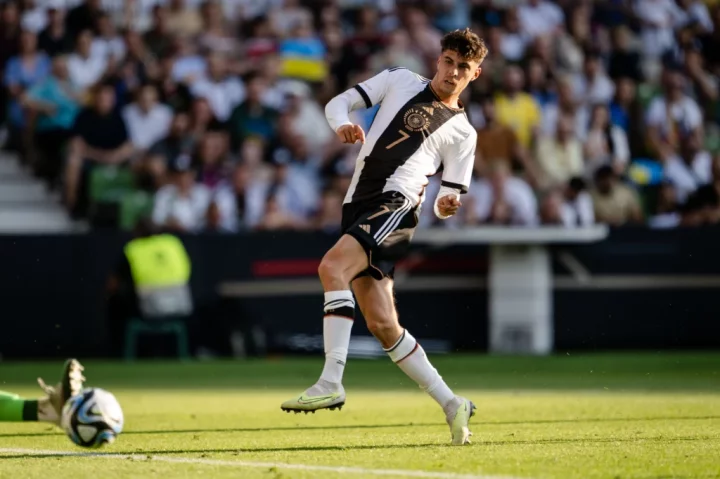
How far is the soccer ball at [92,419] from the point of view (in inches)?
241

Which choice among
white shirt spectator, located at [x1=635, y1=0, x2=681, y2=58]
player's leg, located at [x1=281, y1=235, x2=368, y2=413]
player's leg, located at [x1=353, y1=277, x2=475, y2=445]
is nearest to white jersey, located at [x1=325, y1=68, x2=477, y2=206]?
player's leg, located at [x1=281, y1=235, x2=368, y2=413]

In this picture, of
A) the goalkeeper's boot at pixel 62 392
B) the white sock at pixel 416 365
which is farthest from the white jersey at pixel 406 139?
the goalkeeper's boot at pixel 62 392

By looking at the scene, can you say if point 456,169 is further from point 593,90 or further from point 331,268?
point 593,90

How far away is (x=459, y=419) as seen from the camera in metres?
7.14

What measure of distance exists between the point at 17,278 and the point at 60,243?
0.66m

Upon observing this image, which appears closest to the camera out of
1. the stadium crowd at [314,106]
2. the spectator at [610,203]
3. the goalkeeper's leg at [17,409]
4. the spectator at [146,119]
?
the goalkeeper's leg at [17,409]

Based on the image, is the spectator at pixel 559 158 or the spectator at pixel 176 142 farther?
the spectator at pixel 559 158

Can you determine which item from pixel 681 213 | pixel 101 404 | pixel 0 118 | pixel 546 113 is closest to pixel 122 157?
pixel 0 118

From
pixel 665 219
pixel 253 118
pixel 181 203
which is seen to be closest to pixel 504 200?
pixel 665 219

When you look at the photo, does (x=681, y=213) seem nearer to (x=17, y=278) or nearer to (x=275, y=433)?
(x=17, y=278)

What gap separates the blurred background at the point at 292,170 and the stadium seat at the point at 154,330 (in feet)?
0.08

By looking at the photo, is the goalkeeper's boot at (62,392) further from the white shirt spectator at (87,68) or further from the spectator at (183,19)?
the spectator at (183,19)

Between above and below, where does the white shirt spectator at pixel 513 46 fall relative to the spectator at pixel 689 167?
above

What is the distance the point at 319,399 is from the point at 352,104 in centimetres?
172
